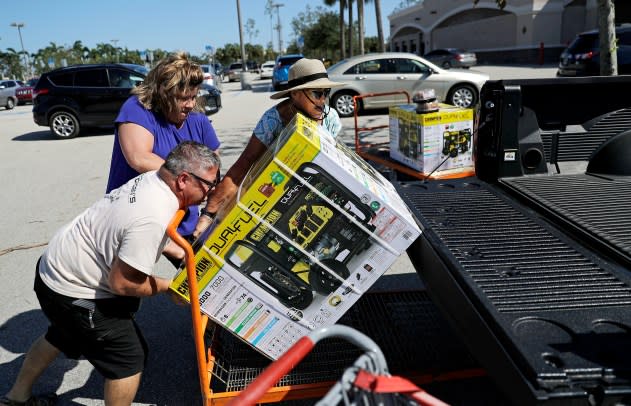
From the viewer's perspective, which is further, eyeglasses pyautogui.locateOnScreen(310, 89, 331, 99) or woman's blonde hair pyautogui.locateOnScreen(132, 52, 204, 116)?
eyeglasses pyautogui.locateOnScreen(310, 89, 331, 99)

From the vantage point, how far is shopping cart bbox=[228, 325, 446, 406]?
1.23 metres

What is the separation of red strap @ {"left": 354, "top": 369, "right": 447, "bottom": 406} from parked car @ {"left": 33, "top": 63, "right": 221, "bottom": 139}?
12.5 metres

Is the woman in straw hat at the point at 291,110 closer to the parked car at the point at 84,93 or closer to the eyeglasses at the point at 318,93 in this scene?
the eyeglasses at the point at 318,93

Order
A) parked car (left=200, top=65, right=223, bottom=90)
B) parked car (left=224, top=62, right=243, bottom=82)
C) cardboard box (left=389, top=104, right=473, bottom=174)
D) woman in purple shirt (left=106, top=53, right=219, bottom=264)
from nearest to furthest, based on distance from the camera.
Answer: woman in purple shirt (left=106, top=53, right=219, bottom=264) → cardboard box (left=389, top=104, right=473, bottom=174) → parked car (left=200, top=65, right=223, bottom=90) → parked car (left=224, top=62, right=243, bottom=82)

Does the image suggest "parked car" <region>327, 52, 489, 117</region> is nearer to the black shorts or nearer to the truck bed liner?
the truck bed liner

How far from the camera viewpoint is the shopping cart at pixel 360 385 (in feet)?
4.03

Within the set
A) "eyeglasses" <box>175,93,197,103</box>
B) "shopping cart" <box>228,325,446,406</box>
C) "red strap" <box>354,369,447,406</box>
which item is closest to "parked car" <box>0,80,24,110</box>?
"eyeglasses" <box>175,93,197,103</box>

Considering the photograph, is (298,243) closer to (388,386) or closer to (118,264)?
(118,264)

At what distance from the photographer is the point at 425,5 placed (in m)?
53.6

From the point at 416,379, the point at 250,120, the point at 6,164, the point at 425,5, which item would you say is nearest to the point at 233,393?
the point at 416,379

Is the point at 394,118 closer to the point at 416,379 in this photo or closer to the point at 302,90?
the point at 302,90

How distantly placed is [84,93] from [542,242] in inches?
528

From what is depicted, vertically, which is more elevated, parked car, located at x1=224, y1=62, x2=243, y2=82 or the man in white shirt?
parked car, located at x1=224, y1=62, x2=243, y2=82

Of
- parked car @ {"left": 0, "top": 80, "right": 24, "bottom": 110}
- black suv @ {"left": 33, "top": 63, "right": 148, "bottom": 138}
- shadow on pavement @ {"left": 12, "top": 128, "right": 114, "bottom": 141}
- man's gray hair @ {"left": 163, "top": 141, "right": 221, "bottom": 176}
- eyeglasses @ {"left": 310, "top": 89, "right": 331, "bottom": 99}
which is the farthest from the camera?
parked car @ {"left": 0, "top": 80, "right": 24, "bottom": 110}
